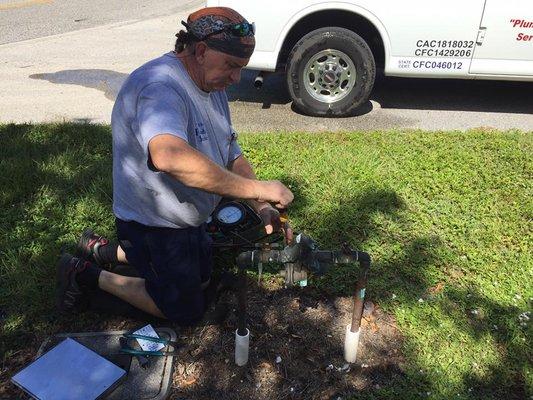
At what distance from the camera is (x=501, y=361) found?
8.04ft

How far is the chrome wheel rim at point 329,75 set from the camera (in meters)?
4.82

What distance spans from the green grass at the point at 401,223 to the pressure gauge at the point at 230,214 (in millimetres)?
481

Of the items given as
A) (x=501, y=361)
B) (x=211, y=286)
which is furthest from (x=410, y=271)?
(x=211, y=286)

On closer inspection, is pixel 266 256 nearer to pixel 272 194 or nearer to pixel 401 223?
pixel 272 194

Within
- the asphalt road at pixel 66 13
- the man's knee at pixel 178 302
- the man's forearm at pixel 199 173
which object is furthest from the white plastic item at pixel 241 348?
the asphalt road at pixel 66 13

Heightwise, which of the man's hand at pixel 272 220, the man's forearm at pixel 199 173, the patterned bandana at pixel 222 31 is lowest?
the man's hand at pixel 272 220

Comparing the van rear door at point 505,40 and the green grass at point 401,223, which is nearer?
the green grass at point 401,223

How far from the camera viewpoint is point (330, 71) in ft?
15.9

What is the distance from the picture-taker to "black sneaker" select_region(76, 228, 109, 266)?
2961mm

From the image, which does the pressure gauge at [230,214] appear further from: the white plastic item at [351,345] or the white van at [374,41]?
the white van at [374,41]

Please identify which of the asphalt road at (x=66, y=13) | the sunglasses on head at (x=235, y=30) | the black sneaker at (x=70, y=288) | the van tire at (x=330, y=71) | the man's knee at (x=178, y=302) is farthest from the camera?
the asphalt road at (x=66, y=13)

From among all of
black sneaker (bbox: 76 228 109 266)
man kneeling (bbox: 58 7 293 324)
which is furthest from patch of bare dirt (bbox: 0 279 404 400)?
black sneaker (bbox: 76 228 109 266)

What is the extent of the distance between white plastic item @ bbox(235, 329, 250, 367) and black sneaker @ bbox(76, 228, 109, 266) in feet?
3.56

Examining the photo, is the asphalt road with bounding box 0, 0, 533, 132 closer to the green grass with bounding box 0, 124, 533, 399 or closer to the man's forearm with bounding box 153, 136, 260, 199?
the green grass with bounding box 0, 124, 533, 399
